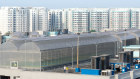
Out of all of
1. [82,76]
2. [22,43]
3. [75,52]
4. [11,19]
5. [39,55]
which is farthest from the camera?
[11,19]

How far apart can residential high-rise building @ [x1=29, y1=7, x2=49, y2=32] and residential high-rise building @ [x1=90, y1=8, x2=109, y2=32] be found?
583 inches

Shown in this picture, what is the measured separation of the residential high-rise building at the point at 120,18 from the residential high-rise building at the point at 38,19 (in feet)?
65.9

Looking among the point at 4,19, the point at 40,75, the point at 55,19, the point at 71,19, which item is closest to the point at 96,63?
the point at 40,75

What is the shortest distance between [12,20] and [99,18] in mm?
28174

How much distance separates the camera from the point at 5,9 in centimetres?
11831

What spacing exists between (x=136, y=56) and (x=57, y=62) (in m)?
10.4

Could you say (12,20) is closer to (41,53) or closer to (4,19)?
(4,19)

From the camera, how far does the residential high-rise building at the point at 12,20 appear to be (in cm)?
11588

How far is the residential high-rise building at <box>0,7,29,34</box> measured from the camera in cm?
11588

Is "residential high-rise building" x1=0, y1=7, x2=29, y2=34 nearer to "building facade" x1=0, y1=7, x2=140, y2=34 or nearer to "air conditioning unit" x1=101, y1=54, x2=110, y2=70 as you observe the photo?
"building facade" x1=0, y1=7, x2=140, y2=34

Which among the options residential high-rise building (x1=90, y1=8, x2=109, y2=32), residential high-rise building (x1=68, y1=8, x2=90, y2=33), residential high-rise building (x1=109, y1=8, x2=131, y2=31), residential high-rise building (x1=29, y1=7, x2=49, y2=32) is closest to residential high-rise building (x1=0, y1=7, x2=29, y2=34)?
residential high-rise building (x1=29, y1=7, x2=49, y2=32)

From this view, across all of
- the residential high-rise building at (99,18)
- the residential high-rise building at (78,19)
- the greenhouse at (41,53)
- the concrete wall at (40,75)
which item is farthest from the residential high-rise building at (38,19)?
the concrete wall at (40,75)

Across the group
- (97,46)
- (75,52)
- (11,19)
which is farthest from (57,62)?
(11,19)

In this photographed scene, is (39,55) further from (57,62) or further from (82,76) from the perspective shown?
(82,76)
